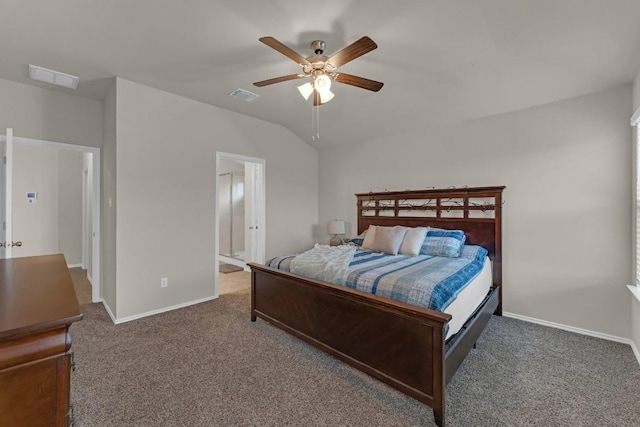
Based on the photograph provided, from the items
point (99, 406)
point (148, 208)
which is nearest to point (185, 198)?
point (148, 208)

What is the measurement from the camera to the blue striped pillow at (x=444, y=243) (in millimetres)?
3381

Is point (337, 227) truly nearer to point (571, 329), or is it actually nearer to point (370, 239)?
A: point (370, 239)

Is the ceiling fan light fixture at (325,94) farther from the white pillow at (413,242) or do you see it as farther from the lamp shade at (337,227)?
the lamp shade at (337,227)

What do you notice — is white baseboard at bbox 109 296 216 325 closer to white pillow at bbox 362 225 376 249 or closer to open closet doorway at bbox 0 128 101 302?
open closet doorway at bbox 0 128 101 302

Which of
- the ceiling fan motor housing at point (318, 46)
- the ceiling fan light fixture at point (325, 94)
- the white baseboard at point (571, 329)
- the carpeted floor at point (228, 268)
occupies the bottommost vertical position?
the white baseboard at point (571, 329)

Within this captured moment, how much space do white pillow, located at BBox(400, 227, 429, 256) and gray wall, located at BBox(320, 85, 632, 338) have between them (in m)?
0.91

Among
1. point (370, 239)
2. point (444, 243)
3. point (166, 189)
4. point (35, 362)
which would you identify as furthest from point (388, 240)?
point (35, 362)

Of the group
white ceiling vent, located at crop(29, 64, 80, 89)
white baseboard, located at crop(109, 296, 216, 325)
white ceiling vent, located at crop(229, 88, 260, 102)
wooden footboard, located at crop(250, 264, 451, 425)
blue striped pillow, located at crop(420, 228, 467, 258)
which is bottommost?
white baseboard, located at crop(109, 296, 216, 325)

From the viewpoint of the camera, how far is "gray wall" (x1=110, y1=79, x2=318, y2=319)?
3.38 m

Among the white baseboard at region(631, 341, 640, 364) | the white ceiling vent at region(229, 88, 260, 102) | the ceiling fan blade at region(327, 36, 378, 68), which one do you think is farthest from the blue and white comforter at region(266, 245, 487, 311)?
the white ceiling vent at region(229, 88, 260, 102)

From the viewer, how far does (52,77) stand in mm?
3199

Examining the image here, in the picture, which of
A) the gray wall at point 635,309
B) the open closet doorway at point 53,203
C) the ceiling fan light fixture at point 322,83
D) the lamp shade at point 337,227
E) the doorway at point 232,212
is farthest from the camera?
the doorway at point 232,212

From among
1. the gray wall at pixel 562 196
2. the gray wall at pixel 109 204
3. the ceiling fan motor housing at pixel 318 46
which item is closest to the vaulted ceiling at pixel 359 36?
the ceiling fan motor housing at pixel 318 46

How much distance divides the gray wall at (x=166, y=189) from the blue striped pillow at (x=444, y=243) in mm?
2879
